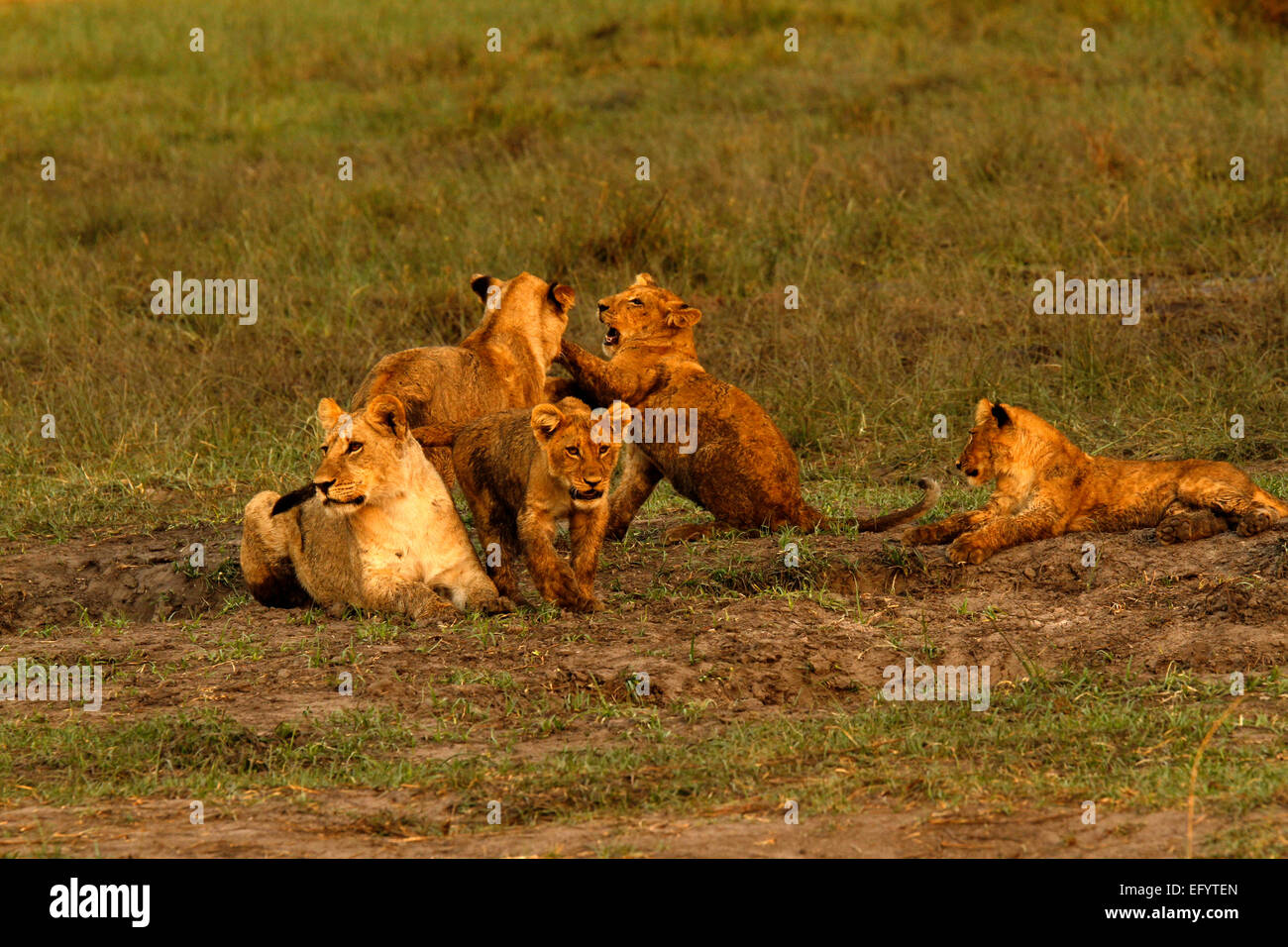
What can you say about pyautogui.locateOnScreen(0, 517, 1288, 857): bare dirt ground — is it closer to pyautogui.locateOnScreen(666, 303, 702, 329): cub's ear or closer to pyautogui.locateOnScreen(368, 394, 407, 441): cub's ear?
pyautogui.locateOnScreen(368, 394, 407, 441): cub's ear

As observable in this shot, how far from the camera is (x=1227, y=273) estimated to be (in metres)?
11.1

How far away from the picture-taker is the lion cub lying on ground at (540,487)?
231 inches

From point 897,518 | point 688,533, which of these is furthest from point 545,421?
point 897,518

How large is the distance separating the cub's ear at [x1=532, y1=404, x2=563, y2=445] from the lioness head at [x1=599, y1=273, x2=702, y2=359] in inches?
77.7

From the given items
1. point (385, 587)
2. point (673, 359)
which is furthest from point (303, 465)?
point (385, 587)

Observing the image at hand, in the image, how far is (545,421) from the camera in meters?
5.86

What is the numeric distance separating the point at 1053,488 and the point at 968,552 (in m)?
0.47

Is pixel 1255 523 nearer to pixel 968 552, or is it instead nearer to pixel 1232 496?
pixel 1232 496

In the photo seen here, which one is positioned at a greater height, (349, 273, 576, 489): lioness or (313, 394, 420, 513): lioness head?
(349, 273, 576, 489): lioness

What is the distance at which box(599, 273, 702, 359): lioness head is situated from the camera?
784 cm
